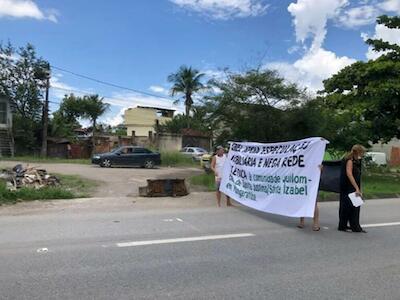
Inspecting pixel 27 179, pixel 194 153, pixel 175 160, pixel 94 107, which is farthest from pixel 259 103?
→ pixel 94 107

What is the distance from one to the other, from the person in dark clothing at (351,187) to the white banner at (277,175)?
50 cm

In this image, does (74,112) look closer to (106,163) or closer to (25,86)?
(25,86)

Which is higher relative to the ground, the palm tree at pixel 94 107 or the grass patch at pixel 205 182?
the palm tree at pixel 94 107

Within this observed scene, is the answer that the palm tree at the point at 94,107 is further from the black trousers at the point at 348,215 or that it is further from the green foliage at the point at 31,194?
the black trousers at the point at 348,215

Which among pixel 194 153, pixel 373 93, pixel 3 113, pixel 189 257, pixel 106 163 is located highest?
pixel 373 93

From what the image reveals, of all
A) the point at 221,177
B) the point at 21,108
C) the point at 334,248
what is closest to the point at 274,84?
the point at 221,177

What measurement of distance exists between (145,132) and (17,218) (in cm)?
6890

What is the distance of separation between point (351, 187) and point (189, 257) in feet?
12.5

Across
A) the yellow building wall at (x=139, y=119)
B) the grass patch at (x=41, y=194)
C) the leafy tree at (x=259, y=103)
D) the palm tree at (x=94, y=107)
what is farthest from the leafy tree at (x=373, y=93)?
the yellow building wall at (x=139, y=119)

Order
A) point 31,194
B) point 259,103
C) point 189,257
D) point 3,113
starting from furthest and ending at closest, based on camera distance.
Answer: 1. point 3,113
2. point 259,103
3. point 31,194
4. point 189,257

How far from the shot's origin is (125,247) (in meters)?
7.31

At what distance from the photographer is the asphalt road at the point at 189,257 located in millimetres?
5316

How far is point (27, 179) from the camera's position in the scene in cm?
1477

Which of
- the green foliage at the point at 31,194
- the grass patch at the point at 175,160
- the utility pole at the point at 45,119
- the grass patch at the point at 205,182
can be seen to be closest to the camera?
the green foliage at the point at 31,194
